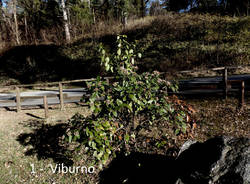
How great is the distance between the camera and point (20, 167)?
530 centimetres

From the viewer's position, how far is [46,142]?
20.8ft

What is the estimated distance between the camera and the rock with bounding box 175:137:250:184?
267 centimetres

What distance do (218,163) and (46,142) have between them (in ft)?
18.2

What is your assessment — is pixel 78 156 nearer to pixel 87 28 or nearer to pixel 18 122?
pixel 18 122

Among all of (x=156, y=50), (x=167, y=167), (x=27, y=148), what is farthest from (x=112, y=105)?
(x=156, y=50)

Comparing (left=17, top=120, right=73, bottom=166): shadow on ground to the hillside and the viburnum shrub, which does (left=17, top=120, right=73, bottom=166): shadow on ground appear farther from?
the hillside

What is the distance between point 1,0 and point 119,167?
3164 cm

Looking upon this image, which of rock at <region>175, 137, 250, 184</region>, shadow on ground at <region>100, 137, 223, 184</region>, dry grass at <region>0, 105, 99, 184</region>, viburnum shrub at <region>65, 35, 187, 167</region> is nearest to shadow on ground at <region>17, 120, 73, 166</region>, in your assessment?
dry grass at <region>0, 105, 99, 184</region>

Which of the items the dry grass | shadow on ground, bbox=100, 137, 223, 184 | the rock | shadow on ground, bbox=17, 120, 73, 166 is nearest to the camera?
the rock

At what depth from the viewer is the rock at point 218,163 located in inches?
105

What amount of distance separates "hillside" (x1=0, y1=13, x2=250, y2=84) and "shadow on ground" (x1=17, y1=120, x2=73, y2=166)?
12519 mm

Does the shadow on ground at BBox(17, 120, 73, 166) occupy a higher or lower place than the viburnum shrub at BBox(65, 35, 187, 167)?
lower

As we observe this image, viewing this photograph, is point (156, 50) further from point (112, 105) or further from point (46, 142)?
point (112, 105)

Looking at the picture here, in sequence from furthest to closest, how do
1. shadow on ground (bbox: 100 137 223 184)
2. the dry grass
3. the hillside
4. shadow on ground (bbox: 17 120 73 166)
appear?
the hillside
shadow on ground (bbox: 17 120 73 166)
the dry grass
shadow on ground (bbox: 100 137 223 184)
